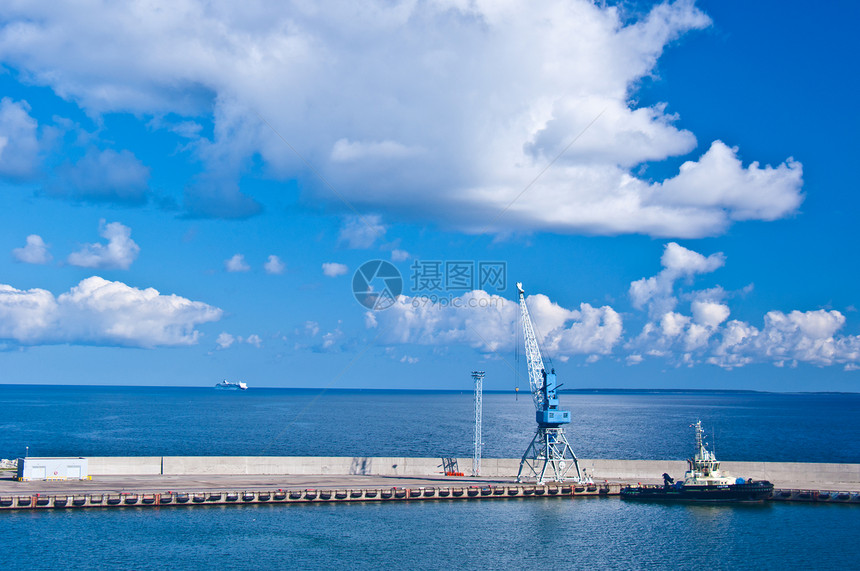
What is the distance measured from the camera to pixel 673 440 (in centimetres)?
18088

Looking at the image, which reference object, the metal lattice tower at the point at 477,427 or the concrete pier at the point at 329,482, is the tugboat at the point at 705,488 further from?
the metal lattice tower at the point at 477,427

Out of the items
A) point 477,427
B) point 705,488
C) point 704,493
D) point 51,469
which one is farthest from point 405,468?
point 51,469

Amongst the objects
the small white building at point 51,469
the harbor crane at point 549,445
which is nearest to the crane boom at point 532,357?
the harbor crane at point 549,445

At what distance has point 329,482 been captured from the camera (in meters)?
85.8

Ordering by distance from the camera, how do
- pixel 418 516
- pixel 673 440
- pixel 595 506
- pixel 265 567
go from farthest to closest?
pixel 673 440 → pixel 595 506 → pixel 418 516 → pixel 265 567

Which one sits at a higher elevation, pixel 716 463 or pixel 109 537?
pixel 716 463

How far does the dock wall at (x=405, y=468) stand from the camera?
8888 cm

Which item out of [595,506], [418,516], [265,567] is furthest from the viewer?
[595,506]

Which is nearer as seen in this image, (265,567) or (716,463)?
(265,567)

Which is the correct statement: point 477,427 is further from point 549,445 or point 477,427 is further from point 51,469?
point 51,469

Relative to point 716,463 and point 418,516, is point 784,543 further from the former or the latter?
point 418,516

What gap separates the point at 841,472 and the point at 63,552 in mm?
85587

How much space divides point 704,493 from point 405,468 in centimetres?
3574

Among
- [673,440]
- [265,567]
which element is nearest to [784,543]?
[265,567]
